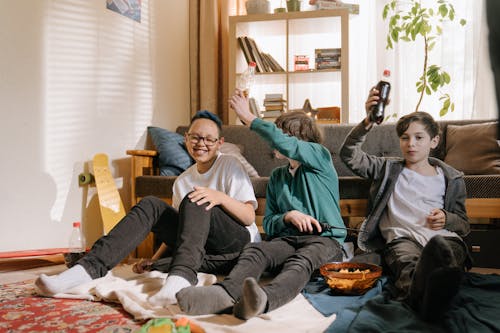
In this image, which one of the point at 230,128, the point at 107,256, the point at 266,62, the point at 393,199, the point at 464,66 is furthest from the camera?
the point at 266,62

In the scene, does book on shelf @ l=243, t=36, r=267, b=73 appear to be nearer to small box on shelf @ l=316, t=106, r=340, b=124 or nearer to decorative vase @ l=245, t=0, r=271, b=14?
decorative vase @ l=245, t=0, r=271, b=14

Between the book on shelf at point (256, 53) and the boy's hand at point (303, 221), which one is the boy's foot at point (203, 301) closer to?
the boy's hand at point (303, 221)

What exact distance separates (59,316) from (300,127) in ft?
3.90

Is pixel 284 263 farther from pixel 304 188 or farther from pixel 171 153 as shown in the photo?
pixel 171 153

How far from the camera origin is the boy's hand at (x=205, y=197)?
183 centimetres

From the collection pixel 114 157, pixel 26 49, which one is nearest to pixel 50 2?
pixel 26 49

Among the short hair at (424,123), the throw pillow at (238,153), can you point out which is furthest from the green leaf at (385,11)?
the short hair at (424,123)

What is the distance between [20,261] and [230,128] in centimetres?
155

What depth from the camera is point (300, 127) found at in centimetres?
224

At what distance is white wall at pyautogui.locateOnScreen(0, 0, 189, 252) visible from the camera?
248cm

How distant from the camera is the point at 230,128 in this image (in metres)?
3.54

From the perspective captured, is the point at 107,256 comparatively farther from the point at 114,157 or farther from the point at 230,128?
the point at 230,128

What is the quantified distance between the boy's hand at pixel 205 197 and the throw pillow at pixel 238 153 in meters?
1.24

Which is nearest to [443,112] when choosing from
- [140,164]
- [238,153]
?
[238,153]
